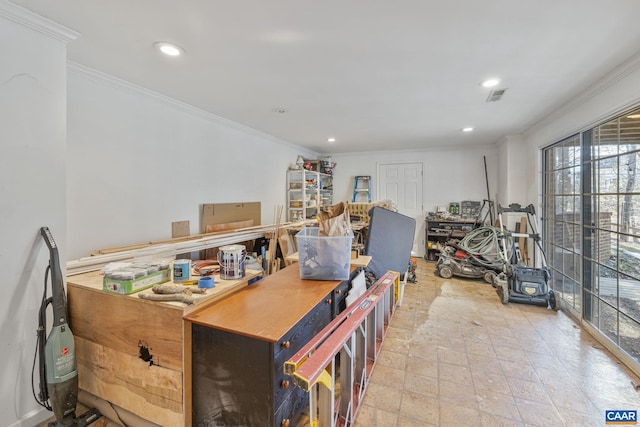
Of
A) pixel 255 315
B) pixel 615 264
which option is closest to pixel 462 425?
pixel 255 315

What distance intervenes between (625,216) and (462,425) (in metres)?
2.21

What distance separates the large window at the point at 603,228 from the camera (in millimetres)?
2125

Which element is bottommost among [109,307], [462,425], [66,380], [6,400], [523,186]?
[462,425]

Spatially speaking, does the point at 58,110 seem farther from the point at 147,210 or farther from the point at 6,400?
the point at 6,400

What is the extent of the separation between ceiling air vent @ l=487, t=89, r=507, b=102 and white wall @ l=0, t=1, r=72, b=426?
11.6 ft

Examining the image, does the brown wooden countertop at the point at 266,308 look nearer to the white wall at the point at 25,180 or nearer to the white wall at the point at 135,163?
the white wall at the point at 25,180

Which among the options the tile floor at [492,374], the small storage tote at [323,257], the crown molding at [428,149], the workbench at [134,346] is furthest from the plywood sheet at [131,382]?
the crown molding at [428,149]

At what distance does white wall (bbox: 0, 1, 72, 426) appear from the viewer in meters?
1.46

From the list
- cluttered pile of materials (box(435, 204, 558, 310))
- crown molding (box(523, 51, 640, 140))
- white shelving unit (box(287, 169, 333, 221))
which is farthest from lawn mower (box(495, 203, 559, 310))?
white shelving unit (box(287, 169, 333, 221))

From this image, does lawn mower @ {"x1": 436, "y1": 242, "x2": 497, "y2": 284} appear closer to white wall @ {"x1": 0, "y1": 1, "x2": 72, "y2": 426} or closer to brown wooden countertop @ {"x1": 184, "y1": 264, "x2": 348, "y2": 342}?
brown wooden countertop @ {"x1": 184, "y1": 264, "x2": 348, "y2": 342}

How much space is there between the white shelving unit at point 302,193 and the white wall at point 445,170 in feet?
3.91

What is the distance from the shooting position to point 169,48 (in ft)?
6.02

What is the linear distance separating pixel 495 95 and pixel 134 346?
3.66 m

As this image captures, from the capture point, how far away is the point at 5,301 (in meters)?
1.46
